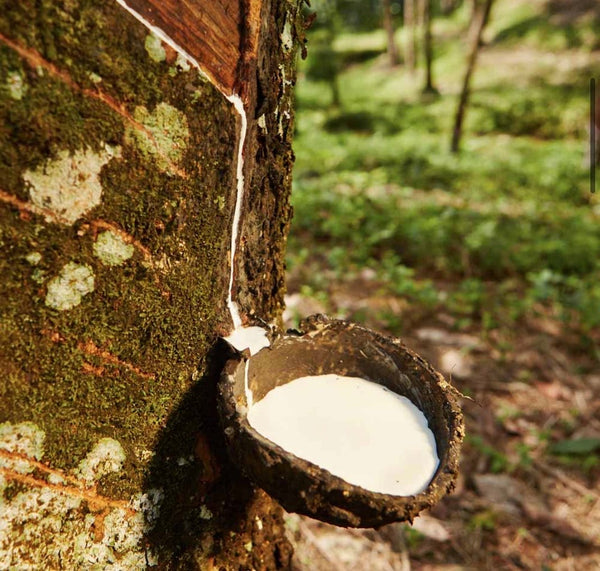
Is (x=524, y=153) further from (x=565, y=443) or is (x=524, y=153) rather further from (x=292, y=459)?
(x=292, y=459)

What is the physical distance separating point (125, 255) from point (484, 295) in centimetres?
367

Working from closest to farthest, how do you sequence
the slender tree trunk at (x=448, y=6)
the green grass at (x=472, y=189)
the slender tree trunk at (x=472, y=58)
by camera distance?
the green grass at (x=472, y=189)
the slender tree trunk at (x=472, y=58)
the slender tree trunk at (x=448, y=6)

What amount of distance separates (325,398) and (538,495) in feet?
6.50

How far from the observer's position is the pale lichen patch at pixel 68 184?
76cm

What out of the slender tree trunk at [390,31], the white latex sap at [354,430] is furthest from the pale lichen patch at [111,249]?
the slender tree trunk at [390,31]

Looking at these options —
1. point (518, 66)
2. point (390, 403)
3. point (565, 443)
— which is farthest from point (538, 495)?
point (518, 66)

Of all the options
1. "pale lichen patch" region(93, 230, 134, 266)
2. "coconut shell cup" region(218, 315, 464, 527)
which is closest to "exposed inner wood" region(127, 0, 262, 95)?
"pale lichen patch" region(93, 230, 134, 266)

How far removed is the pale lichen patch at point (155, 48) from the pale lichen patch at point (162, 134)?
8 centimetres

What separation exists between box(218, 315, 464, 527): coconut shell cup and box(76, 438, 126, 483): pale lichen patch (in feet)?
0.80

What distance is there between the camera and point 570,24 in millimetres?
13086

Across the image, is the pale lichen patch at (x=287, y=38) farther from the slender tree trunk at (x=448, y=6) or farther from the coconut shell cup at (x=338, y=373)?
the slender tree trunk at (x=448, y=6)

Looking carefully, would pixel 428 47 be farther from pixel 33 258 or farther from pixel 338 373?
pixel 33 258

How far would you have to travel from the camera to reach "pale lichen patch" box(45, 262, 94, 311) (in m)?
0.82

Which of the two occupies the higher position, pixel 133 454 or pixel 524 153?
pixel 133 454
